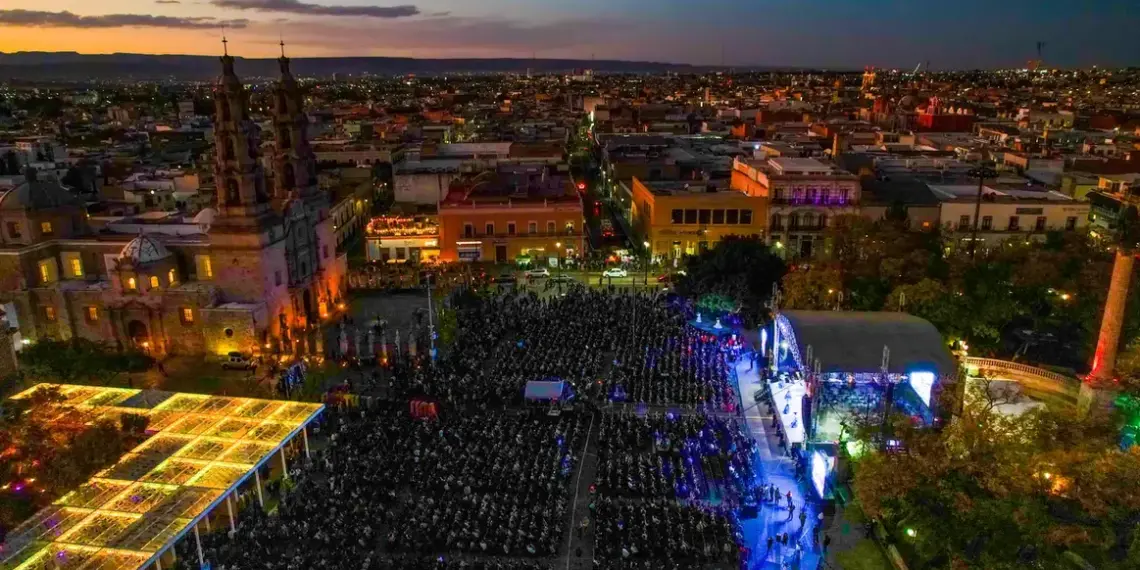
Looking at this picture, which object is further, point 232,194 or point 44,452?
point 232,194

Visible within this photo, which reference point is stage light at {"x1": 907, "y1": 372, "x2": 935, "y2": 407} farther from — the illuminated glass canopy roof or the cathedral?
the cathedral

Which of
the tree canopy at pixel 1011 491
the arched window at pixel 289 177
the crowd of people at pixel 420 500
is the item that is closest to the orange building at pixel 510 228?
the arched window at pixel 289 177

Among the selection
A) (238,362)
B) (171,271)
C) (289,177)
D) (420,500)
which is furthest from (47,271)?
(420,500)

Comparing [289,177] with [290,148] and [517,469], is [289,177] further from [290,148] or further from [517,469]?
[517,469]

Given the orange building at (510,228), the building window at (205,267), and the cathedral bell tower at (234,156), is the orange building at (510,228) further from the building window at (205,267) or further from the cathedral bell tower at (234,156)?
the building window at (205,267)

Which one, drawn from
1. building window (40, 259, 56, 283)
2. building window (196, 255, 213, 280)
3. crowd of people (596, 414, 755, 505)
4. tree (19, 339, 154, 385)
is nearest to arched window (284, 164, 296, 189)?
building window (196, 255, 213, 280)

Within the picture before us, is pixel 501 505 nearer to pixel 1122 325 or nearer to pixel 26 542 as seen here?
pixel 26 542
